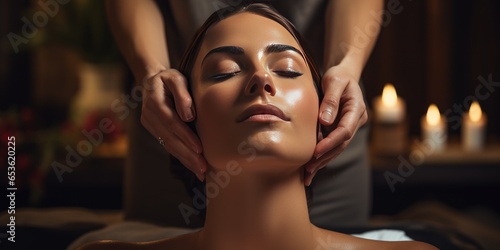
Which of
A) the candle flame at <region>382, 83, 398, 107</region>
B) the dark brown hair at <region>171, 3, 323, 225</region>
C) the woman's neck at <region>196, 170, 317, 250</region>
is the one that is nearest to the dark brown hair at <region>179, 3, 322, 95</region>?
the dark brown hair at <region>171, 3, 323, 225</region>

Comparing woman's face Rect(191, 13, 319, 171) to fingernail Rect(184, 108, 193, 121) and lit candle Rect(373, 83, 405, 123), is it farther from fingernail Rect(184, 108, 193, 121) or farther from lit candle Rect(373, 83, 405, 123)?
lit candle Rect(373, 83, 405, 123)

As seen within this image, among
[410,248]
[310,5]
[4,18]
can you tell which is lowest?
[410,248]

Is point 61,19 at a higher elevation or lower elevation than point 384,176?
higher

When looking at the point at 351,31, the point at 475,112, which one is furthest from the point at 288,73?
the point at 475,112

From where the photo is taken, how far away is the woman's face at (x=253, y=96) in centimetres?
58

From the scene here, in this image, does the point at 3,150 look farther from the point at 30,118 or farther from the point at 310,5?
the point at 310,5

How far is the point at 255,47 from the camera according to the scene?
0.62 m

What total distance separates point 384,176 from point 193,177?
75 cm

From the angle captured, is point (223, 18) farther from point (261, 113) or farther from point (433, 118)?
point (433, 118)

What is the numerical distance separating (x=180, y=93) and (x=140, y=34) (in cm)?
14

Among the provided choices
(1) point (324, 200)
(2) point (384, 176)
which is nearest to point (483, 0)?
(2) point (384, 176)

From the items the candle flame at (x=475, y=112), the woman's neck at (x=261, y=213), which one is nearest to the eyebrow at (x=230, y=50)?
the woman's neck at (x=261, y=213)

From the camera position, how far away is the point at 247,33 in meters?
0.64

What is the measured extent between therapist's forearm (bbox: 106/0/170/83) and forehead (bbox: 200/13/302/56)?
6 cm
